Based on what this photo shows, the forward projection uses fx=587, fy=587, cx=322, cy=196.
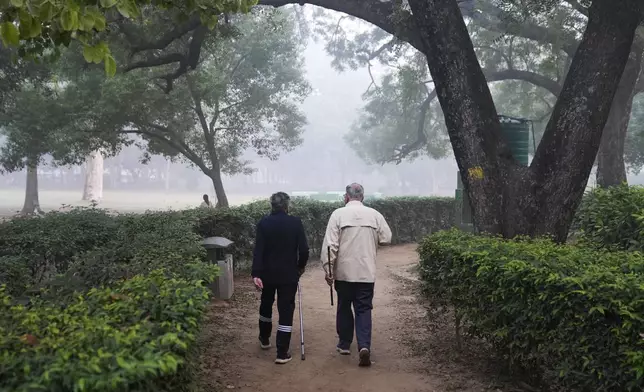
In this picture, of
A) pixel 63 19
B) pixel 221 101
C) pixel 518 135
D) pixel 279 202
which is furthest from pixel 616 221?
pixel 221 101

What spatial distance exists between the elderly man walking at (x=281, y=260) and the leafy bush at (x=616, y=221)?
3630 millimetres

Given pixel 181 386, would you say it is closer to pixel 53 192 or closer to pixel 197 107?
pixel 197 107

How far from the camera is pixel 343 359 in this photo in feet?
19.9

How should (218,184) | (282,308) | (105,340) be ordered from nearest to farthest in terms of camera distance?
(105,340) → (282,308) → (218,184)

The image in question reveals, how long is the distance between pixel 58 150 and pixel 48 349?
66.2 feet

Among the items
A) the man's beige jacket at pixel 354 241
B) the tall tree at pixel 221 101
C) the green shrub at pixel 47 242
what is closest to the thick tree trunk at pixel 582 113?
the man's beige jacket at pixel 354 241

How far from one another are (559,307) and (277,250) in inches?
117

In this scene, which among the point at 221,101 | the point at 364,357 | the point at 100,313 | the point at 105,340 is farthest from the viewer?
the point at 221,101

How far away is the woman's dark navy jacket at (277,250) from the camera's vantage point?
600 centimetres

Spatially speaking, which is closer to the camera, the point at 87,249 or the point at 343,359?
the point at 343,359

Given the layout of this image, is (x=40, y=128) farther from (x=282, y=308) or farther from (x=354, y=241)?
(x=354, y=241)

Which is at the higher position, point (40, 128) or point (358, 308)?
point (40, 128)

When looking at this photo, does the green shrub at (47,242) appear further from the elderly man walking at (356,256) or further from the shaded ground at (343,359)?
the elderly man walking at (356,256)

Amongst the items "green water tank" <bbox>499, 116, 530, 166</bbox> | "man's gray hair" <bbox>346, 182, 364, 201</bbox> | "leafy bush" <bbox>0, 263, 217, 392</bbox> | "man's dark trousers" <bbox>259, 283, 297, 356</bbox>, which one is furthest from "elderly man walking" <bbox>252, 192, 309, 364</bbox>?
"green water tank" <bbox>499, 116, 530, 166</bbox>
